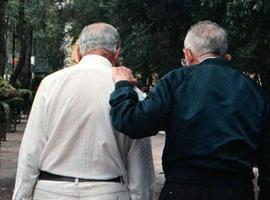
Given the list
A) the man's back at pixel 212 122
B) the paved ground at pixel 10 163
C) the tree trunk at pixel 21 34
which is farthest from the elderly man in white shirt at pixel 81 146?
the tree trunk at pixel 21 34

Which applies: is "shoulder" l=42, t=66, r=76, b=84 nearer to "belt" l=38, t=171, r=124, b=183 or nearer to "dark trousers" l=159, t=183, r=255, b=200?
"belt" l=38, t=171, r=124, b=183

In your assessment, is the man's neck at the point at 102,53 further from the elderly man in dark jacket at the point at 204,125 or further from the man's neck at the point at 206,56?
the man's neck at the point at 206,56

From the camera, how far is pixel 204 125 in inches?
147

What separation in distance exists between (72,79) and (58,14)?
36663mm

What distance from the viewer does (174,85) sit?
3.83 m

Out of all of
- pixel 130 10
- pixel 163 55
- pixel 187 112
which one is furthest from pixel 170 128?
pixel 163 55

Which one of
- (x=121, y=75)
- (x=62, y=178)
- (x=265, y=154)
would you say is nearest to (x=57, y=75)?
(x=121, y=75)

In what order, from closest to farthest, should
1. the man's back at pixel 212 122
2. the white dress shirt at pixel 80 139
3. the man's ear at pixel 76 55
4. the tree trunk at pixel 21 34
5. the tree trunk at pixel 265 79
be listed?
the man's back at pixel 212 122
the white dress shirt at pixel 80 139
the man's ear at pixel 76 55
the tree trunk at pixel 265 79
the tree trunk at pixel 21 34

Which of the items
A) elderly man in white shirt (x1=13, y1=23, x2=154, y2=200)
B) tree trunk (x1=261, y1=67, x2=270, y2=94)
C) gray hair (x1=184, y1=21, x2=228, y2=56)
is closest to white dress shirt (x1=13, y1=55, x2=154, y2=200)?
elderly man in white shirt (x1=13, y1=23, x2=154, y2=200)

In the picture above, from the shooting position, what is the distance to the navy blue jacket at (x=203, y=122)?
372 centimetres

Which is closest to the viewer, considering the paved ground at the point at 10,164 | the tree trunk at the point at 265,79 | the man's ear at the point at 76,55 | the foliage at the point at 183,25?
the man's ear at the point at 76,55

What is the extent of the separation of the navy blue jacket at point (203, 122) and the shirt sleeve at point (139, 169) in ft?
0.80

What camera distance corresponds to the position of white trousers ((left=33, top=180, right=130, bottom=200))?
3986mm

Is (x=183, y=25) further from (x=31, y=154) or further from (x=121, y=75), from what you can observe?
(x=31, y=154)
